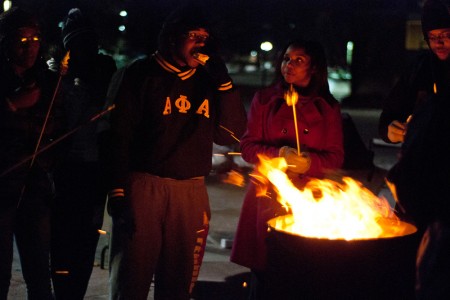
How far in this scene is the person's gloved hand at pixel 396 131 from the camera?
5008 millimetres

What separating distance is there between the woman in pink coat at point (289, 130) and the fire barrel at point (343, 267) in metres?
1.26

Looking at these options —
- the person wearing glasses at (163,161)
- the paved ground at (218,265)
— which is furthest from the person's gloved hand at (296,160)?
the paved ground at (218,265)

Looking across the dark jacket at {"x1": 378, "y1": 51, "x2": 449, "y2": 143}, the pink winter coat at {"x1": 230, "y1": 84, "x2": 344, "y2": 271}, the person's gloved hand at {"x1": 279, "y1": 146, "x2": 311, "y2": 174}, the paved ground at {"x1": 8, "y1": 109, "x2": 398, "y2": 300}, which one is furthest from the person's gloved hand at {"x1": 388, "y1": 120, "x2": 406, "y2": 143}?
the paved ground at {"x1": 8, "y1": 109, "x2": 398, "y2": 300}

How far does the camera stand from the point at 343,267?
391 cm

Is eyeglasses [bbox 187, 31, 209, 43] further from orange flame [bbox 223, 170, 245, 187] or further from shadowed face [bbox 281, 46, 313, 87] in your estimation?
orange flame [bbox 223, 170, 245, 187]

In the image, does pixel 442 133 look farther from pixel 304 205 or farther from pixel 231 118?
pixel 231 118

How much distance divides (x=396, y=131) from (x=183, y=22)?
1.44 m

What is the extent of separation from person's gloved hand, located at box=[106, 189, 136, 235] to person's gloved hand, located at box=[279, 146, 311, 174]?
1.02 metres

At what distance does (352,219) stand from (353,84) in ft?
97.6

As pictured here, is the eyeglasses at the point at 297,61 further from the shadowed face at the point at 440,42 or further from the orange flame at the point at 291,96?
the shadowed face at the point at 440,42

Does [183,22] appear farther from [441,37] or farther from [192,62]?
[441,37]

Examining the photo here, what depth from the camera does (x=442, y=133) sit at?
338 cm

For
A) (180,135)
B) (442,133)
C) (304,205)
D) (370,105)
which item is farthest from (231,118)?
(370,105)

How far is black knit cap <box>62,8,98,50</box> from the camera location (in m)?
5.54
